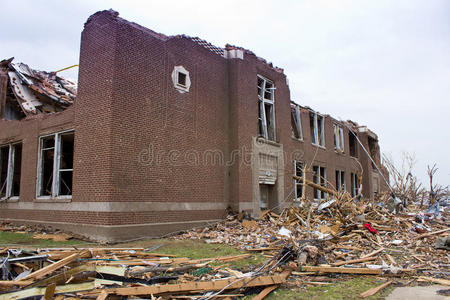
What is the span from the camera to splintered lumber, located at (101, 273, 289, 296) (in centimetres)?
486

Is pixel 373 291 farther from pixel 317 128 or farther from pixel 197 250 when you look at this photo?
pixel 317 128

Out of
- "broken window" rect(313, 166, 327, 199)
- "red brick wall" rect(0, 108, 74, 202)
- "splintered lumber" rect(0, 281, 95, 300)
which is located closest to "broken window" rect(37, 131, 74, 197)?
"red brick wall" rect(0, 108, 74, 202)

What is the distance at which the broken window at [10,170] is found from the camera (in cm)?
1475

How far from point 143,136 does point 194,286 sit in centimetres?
739

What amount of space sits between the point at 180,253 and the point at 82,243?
3233mm

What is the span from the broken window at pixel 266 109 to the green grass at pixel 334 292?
1105 cm

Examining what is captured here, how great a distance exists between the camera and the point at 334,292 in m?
5.55

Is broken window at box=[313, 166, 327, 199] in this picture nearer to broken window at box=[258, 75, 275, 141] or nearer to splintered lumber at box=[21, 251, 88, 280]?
broken window at box=[258, 75, 275, 141]

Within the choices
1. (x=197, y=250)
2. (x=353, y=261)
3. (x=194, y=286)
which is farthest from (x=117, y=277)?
(x=353, y=261)

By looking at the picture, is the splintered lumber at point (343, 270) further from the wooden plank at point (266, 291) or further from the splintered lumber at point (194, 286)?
the splintered lumber at point (194, 286)

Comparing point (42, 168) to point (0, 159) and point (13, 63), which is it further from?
point (13, 63)

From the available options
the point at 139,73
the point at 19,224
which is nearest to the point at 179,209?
the point at 139,73

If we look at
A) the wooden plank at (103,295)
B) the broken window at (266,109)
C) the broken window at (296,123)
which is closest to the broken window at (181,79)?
the broken window at (266,109)

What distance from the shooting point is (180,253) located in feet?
28.8
